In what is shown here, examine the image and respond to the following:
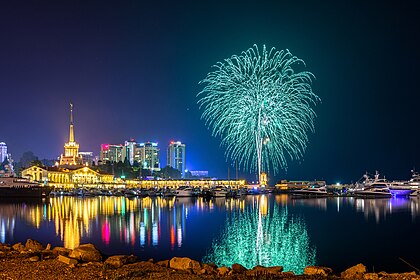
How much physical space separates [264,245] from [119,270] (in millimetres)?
14688

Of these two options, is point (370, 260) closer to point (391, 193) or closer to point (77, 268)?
point (77, 268)

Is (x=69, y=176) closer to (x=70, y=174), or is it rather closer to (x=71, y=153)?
(x=70, y=174)

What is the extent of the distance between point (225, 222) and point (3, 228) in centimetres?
1627

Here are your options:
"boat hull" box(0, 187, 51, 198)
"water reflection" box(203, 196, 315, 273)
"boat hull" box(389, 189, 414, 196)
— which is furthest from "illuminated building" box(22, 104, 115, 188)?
"water reflection" box(203, 196, 315, 273)

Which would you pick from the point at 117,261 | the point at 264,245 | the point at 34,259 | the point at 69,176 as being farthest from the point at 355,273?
the point at 69,176

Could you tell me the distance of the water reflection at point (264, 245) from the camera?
76.2ft

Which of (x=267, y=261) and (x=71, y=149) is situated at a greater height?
(x=71, y=149)

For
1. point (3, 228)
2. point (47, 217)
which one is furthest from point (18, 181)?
point (3, 228)

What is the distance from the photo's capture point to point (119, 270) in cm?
1461

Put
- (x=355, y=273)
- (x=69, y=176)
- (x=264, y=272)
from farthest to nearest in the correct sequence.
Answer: (x=69, y=176) < (x=355, y=273) < (x=264, y=272)

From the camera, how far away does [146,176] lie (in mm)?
178625

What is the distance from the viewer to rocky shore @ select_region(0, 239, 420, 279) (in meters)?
13.7

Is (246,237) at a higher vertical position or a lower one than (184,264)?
lower

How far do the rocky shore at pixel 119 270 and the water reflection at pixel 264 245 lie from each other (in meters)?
5.97
